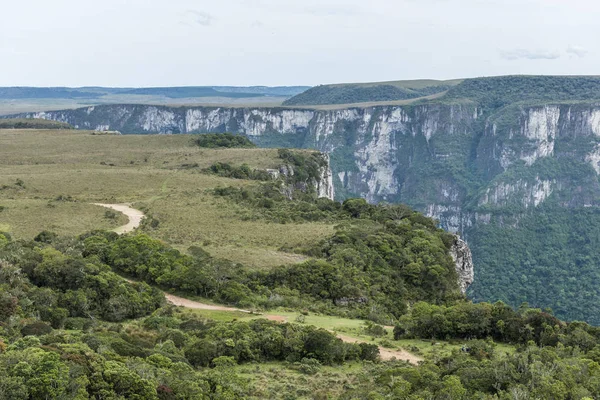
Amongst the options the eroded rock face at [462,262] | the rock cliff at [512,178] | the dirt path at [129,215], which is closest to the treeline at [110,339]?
the dirt path at [129,215]

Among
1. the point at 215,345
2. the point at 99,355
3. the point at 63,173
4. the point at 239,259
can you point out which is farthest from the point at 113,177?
the point at 99,355

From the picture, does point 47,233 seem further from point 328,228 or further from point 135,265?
point 328,228

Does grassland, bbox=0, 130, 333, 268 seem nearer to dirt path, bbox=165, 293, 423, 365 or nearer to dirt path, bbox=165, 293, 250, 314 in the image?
dirt path, bbox=165, 293, 250, 314

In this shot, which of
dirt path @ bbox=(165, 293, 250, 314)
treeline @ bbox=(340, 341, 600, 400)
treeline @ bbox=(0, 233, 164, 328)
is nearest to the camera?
treeline @ bbox=(340, 341, 600, 400)

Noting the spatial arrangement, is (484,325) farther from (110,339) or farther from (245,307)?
(110,339)

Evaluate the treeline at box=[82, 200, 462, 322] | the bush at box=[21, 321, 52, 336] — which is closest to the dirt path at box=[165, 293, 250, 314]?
the treeline at box=[82, 200, 462, 322]

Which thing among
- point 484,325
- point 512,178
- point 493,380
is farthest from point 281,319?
point 512,178
